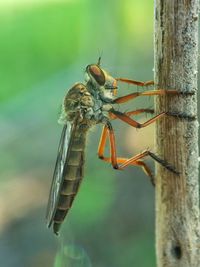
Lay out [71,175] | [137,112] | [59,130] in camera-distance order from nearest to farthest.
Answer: [137,112]
[71,175]
[59,130]

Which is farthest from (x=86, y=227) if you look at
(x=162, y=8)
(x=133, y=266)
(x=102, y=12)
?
(x=162, y=8)

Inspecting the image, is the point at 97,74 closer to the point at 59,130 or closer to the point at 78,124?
the point at 78,124

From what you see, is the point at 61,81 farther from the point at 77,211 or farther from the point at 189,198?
the point at 189,198

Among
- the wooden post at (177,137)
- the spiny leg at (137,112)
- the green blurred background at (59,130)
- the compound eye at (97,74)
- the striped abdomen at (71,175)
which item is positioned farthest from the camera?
the green blurred background at (59,130)

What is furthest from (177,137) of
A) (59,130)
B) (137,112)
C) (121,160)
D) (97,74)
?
(59,130)

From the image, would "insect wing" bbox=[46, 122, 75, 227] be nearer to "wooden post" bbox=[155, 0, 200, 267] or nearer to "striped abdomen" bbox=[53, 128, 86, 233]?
"striped abdomen" bbox=[53, 128, 86, 233]

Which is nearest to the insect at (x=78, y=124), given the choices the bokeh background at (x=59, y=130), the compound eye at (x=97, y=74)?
the compound eye at (x=97, y=74)

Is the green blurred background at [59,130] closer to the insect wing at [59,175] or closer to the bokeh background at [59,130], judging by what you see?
the bokeh background at [59,130]

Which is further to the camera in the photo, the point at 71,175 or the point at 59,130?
the point at 59,130
